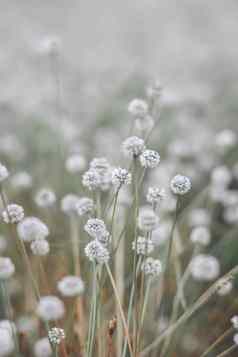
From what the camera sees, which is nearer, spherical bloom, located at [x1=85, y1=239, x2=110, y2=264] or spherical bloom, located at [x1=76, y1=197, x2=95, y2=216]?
spherical bloom, located at [x1=85, y1=239, x2=110, y2=264]

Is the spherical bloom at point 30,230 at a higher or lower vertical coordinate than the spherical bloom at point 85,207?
lower

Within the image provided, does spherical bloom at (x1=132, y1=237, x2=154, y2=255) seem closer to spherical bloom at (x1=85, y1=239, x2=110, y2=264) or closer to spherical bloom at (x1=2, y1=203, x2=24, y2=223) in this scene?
spherical bloom at (x1=85, y1=239, x2=110, y2=264)

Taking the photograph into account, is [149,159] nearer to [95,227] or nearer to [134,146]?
[134,146]

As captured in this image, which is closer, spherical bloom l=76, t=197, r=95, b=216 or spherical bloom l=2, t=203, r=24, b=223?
spherical bloom l=2, t=203, r=24, b=223

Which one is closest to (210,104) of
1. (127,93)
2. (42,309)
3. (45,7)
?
(127,93)

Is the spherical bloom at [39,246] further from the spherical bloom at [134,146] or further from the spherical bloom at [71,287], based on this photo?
the spherical bloom at [134,146]

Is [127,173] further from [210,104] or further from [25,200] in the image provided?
[210,104]

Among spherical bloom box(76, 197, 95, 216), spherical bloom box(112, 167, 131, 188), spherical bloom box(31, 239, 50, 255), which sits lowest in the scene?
spherical bloom box(31, 239, 50, 255)

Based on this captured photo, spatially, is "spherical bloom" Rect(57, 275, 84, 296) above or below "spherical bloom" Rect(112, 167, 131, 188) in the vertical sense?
below

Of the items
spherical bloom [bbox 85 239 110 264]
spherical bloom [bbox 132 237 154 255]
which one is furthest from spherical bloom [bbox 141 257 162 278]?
spherical bloom [bbox 85 239 110 264]

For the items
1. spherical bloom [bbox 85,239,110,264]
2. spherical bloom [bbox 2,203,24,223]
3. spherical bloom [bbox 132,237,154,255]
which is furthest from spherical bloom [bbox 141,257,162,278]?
spherical bloom [bbox 2,203,24,223]

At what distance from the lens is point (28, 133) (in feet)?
7.80

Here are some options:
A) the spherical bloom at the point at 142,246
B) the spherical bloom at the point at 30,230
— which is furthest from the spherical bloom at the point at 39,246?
the spherical bloom at the point at 142,246

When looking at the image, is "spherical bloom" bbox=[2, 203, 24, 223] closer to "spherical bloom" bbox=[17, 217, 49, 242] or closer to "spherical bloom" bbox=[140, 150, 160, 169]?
"spherical bloom" bbox=[17, 217, 49, 242]
